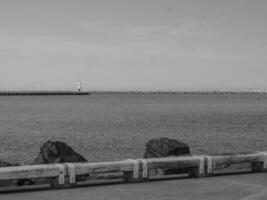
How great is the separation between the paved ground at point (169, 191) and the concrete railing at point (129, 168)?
1.01ft

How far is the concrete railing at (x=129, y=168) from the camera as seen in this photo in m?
9.69

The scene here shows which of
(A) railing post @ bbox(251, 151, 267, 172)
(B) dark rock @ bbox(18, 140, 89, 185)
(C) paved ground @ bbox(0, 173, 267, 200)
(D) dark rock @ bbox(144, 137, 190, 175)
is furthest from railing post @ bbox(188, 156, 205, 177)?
(B) dark rock @ bbox(18, 140, 89, 185)

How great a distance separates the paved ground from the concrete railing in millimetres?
309

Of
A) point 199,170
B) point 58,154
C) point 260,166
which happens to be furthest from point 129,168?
point 58,154

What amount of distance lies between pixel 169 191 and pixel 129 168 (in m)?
1.28

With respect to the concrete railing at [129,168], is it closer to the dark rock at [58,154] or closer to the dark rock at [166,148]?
the dark rock at [166,148]

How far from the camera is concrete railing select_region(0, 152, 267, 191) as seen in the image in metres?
9.69

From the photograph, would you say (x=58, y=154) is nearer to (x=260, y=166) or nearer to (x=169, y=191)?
(x=260, y=166)

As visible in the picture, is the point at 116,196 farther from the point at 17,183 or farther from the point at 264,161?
the point at 17,183

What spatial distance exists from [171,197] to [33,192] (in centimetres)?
273

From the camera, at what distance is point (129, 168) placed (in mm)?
10727

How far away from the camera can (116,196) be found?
9273 mm

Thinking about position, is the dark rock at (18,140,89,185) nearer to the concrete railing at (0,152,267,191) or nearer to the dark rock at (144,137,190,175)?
the dark rock at (144,137,190,175)

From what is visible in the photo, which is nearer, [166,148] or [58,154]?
[166,148]
